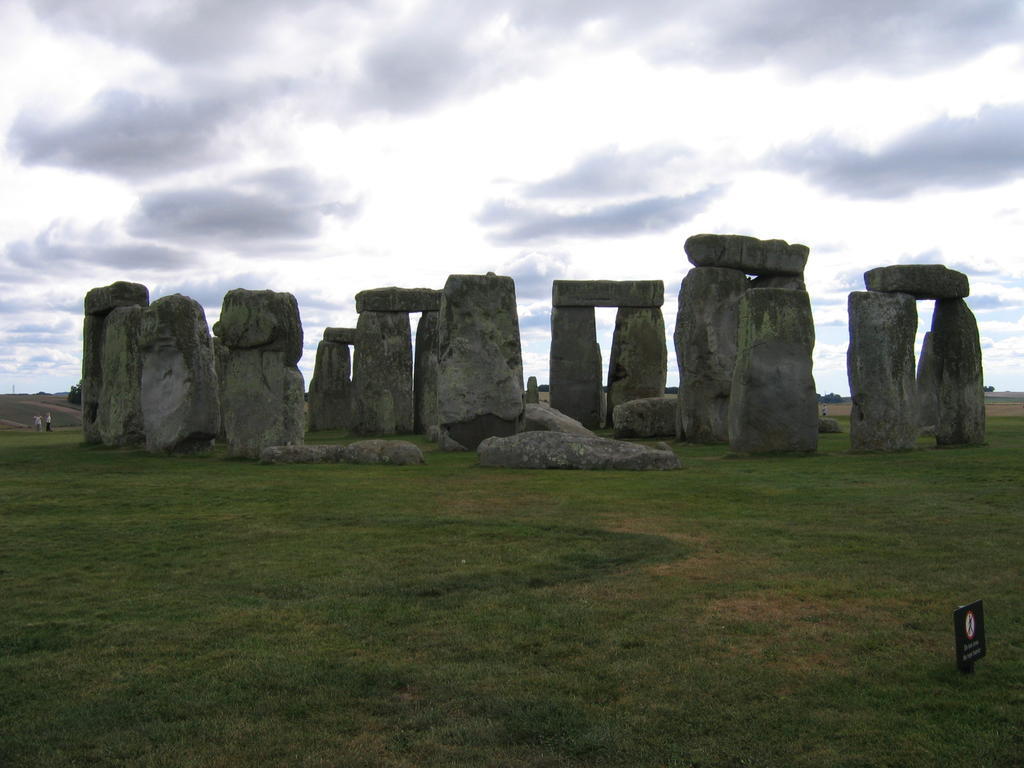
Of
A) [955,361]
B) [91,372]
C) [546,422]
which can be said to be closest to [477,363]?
[546,422]

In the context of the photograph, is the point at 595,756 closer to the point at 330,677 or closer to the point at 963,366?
the point at 330,677

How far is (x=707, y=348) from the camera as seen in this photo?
16547 millimetres

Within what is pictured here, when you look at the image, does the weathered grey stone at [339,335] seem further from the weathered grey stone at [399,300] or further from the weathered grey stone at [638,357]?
the weathered grey stone at [638,357]

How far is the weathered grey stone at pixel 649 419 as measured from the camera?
18.7 metres

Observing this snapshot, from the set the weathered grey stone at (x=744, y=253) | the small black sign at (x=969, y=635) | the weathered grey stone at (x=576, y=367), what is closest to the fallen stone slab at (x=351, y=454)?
the weathered grey stone at (x=744, y=253)

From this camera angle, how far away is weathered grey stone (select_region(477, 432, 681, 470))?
11.7m

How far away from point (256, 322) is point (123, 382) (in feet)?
11.7

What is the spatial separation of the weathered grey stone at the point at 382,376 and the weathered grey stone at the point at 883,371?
11.3 meters

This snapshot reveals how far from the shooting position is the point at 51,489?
32.8 feet

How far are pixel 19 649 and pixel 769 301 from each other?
10.7 meters

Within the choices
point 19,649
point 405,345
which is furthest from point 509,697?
point 405,345

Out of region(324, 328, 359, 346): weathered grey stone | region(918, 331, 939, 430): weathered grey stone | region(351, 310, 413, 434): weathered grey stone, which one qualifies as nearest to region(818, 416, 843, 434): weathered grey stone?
region(918, 331, 939, 430): weathered grey stone

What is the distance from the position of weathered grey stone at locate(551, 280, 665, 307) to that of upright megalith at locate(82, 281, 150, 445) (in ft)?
32.5

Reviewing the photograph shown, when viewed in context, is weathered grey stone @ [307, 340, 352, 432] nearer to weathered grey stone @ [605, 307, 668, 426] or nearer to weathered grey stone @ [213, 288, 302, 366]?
weathered grey stone @ [605, 307, 668, 426]
